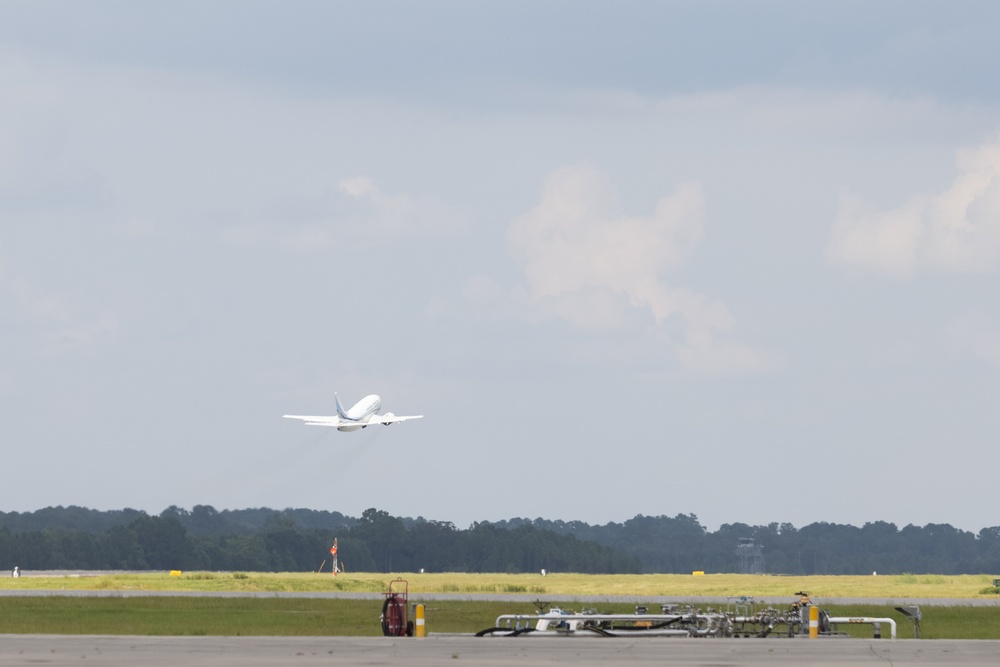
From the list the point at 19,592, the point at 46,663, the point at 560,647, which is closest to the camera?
the point at 46,663

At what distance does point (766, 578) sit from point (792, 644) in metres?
76.8

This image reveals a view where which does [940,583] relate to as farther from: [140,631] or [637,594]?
[140,631]

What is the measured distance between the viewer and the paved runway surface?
4169 centimetres

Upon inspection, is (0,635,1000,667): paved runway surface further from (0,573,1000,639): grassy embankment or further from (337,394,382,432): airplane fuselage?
(337,394,382,432): airplane fuselage

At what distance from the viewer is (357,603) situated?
84.8 meters

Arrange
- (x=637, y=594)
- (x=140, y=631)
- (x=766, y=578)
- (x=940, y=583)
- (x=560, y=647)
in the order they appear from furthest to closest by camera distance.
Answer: (x=766, y=578) < (x=940, y=583) < (x=637, y=594) < (x=140, y=631) < (x=560, y=647)

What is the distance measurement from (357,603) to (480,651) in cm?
4054

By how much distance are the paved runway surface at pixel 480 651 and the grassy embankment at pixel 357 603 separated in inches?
456

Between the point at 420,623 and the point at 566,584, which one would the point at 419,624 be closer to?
the point at 420,623

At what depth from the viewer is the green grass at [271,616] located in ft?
206

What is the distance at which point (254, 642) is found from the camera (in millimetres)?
48938

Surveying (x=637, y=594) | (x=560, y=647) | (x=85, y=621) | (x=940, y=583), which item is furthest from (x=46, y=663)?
(x=940, y=583)

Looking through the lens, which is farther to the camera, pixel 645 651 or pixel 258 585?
pixel 258 585

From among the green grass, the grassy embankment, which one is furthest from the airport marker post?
the grassy embankment
